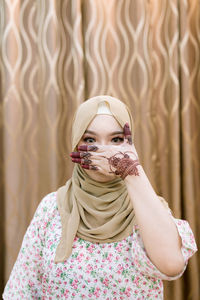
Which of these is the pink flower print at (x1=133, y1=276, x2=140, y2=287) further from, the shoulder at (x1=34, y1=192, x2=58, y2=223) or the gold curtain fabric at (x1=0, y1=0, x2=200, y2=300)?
the gold curtain fabric at (x1=0, y1=0, x2=200, y2=300)

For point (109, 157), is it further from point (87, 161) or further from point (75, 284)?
point (75, 284)

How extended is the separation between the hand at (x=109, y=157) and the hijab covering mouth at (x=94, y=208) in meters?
0.08

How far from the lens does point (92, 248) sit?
1.00 meters

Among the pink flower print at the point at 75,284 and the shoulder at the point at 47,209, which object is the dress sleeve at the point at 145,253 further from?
the shoulder at the point at 47,209

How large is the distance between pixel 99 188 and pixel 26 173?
92cm

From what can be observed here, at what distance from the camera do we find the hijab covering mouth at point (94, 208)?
3.28 feet

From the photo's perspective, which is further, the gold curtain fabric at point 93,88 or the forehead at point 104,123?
the gold curtain fabric at point 93,88

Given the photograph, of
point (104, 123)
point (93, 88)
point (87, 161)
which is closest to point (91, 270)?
point (87, 161)

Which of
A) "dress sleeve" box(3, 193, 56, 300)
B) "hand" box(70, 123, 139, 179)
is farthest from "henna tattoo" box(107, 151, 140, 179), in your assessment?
"dress sleeve" box(3, 193, 56, 300)

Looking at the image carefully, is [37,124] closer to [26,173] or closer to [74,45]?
[26,173]

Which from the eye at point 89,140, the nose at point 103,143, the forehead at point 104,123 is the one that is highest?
the forehead at point 104,123

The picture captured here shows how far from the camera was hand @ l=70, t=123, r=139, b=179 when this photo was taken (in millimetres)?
926

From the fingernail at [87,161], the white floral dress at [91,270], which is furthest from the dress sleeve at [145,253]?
the fingernail at [87,161]

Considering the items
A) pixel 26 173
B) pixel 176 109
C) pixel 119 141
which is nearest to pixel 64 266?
pixel 119 141
